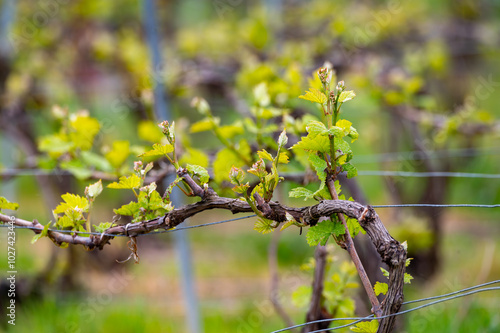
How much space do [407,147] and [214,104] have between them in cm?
125

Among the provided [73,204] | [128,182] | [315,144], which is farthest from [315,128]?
[73,204]

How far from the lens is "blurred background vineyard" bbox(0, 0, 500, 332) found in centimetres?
179

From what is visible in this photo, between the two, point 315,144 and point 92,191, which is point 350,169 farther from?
point 92,191

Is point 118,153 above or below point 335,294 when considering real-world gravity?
above

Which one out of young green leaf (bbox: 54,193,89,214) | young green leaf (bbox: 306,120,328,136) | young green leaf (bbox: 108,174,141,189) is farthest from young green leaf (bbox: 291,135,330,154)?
young green leaf (bbox: 54,193,89,214)

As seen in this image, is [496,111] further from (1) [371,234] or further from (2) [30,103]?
(1) [371,234]

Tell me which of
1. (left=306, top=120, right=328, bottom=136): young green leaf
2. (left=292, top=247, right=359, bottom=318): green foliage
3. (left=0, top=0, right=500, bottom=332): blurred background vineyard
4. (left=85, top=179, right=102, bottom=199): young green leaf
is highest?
(left=0, top=0, right=500, bottom=332): blurred background vineyard

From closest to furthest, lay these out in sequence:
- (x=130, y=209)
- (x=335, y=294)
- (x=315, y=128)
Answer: (x=315, y=128) → (x=130, y=209) → (x=335, y=294)

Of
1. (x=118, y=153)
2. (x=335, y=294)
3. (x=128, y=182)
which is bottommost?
(x=335, y=294)

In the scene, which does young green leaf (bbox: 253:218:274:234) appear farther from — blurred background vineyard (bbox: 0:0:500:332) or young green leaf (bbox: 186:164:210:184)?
blurred background vineyard (bbox: 0:0:500:332)

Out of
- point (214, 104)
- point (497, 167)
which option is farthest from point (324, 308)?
point (497, 167)

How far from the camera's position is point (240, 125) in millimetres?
1156

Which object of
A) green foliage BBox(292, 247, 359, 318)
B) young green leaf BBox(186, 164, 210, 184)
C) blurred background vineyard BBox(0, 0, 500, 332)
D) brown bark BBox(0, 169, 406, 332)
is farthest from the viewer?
blurred background vineyard BBox(0, 0, 500, 332)

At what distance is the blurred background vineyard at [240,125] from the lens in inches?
70.4
